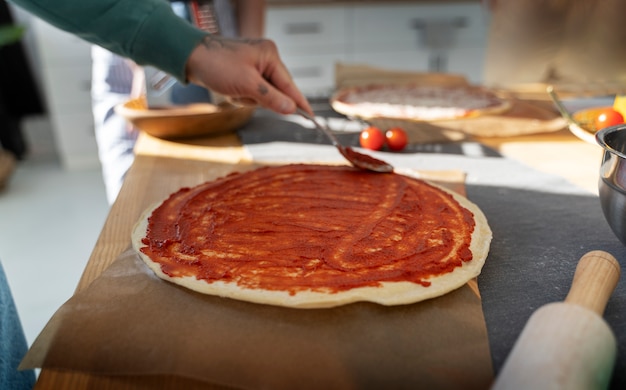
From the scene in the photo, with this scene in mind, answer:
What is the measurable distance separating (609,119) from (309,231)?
935 mm

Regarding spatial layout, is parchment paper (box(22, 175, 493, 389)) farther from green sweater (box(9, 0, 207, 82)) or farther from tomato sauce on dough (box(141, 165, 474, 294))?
green sweater (box(9, 0, 207, 82))

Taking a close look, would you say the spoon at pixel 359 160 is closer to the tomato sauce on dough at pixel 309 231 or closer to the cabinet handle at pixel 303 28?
the tomato sauce on dough at pixel 309 231

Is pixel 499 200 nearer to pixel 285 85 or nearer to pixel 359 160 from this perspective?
pixel 359 160

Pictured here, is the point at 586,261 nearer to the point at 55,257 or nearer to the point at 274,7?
the point at 55,257

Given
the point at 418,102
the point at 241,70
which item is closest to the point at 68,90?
the point at 418,102

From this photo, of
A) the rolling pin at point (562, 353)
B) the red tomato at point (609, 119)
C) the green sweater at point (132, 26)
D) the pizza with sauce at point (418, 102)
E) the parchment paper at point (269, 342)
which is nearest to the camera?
the rolling pin at point (562, 353)

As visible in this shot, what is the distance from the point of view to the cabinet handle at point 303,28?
372cm

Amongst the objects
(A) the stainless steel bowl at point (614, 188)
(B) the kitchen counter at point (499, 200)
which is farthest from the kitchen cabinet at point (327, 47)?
(A) the stainless steel bowl at point (614, 188)

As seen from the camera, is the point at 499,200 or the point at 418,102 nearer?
the point at 499,200

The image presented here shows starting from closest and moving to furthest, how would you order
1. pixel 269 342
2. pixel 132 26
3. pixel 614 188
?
pixel 269 342 → pixel 614 188 → pixel 132 26

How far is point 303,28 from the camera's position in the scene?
3.74 m

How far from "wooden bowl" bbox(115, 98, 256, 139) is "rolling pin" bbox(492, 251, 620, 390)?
3.94 ft

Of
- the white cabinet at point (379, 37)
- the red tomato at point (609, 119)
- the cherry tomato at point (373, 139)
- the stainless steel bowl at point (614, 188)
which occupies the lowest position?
the white cabinet at point (379, 37)

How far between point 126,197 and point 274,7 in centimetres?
275
